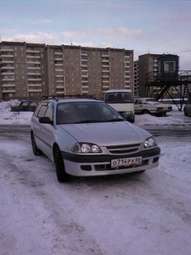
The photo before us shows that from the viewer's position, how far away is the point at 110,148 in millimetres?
5387

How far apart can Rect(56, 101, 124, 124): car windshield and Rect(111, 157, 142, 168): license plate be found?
1.46 metres

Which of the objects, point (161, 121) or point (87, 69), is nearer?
point (161, 121)

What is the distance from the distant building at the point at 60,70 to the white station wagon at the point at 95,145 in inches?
3190

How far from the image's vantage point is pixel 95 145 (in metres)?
5.40

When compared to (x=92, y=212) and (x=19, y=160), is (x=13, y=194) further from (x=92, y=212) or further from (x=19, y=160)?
(x=19, y=160)

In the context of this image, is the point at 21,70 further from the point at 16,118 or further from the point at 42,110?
the point at 42,110

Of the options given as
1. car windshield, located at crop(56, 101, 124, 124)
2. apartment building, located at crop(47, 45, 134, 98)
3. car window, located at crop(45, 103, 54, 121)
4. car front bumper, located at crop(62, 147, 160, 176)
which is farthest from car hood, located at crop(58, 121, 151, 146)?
apartment building, located at crop(47, 45, 134, 98)

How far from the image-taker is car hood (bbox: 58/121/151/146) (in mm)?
5484

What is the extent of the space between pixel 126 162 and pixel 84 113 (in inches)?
74.2

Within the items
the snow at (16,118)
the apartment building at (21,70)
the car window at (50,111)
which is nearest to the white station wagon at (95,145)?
the car window at (50,111)

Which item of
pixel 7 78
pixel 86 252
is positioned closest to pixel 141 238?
pixel 86 252

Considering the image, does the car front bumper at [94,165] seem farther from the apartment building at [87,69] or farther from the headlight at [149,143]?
the apartment building at [87,69]

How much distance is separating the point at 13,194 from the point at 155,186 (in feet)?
8.12

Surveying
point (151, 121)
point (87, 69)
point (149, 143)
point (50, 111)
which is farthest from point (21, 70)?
point (149, 143)
